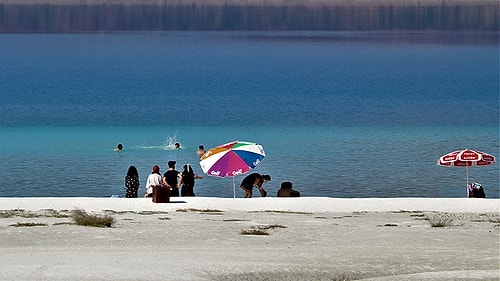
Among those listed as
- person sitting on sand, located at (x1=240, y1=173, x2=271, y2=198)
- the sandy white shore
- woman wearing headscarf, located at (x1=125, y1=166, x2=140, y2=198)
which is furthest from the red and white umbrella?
woman wearing headscarf, located at (x1=125, y1=166, x2=140, y2=198)

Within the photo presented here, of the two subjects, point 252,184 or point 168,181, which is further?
point 252,184

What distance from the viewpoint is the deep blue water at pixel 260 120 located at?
1412 inches

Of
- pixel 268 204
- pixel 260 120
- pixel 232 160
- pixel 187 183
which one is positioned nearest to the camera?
pixel 268 204

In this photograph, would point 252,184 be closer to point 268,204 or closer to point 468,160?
point 268,204

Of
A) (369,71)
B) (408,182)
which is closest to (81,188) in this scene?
A: (408,182)

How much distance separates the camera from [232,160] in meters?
23.5

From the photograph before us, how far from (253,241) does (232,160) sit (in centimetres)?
671

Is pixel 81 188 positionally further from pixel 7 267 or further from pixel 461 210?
pixel 7 267

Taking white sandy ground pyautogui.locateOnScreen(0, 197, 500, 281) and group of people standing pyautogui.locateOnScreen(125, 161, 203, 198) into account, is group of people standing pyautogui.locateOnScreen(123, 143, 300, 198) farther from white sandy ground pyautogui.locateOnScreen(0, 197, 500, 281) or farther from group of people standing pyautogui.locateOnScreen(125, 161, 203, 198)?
white sandy ground pyautogui.locateOnScreen(0, 197, 500, 281)

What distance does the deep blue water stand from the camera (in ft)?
118

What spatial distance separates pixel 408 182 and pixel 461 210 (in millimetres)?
13503

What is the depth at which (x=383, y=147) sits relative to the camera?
47344 millimetres

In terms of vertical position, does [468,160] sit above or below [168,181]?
above

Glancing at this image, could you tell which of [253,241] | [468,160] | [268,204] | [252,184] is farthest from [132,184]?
[253,241]
